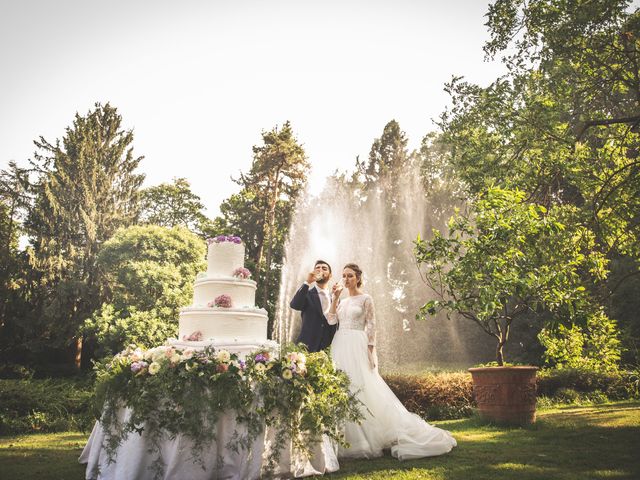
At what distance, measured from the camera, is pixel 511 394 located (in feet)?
28.5

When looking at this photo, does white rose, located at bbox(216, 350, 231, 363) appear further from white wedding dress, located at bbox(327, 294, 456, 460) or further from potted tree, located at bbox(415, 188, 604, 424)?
potted tree, located at bbox(415, 188, 604, 424)

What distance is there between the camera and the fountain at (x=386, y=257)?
100 feet

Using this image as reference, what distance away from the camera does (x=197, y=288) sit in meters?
8.05

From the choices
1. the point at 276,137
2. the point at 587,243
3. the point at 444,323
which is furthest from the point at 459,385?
the point at 276,137

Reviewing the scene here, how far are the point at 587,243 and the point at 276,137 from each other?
26.4 metres

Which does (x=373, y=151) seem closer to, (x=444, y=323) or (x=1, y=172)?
(x=444, y=323)

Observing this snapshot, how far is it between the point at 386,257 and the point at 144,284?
20.6 meters

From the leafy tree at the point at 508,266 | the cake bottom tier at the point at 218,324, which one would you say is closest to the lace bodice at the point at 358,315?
the leafy tree at the point at 508,266

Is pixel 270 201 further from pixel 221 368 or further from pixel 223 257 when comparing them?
pixel 221 368

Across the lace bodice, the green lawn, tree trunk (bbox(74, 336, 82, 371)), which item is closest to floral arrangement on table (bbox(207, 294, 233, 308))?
the lace bodice

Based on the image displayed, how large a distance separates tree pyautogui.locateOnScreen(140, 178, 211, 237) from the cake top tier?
94.6 ft

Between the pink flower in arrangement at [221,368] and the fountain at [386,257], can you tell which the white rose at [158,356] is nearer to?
the pink flower in arrangement at [221,368]

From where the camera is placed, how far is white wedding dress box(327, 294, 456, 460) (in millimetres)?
6102

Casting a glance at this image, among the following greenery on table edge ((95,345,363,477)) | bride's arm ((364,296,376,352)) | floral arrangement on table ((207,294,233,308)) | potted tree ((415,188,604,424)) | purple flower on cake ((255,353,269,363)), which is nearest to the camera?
greenery on table edge ((95,345,363,477))
